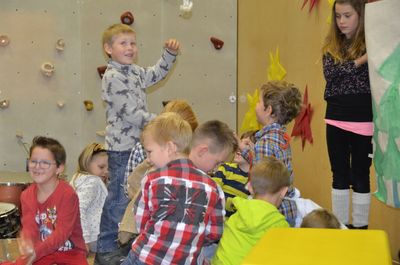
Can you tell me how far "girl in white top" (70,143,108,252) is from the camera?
408cm

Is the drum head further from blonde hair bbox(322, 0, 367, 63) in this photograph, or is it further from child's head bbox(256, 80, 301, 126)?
blonde hair bbox(322, 0, 367, 63)

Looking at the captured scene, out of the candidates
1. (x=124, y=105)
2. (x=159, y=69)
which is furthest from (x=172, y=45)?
(x=124, y=105)

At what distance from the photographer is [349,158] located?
10.4 ft

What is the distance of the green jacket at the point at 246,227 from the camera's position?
8.18 feet

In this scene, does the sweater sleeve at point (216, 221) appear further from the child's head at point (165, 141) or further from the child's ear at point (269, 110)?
the child's ear at point (269, 110)

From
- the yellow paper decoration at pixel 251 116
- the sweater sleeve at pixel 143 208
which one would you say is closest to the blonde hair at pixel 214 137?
the sweater sleeve at pixel 143 208

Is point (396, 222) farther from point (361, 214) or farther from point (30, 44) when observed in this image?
point (30, 44)

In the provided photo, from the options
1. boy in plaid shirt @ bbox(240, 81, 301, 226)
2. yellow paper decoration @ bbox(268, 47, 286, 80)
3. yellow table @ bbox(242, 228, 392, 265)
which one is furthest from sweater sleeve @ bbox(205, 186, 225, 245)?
yellow paper decoration @ bbox(268, 47, 286, 80)

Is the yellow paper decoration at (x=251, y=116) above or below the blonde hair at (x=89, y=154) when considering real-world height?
above

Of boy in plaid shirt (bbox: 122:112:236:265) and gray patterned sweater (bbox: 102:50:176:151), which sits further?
gray patterned sweater (bbox: 102:50:176:151)

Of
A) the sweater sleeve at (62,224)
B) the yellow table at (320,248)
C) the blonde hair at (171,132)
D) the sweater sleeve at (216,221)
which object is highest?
the blonde hair at (171,132)

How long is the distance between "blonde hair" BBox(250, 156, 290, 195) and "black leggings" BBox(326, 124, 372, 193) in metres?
0.56

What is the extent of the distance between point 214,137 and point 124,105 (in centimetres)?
116

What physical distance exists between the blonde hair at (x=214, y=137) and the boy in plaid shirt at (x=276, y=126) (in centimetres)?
55
